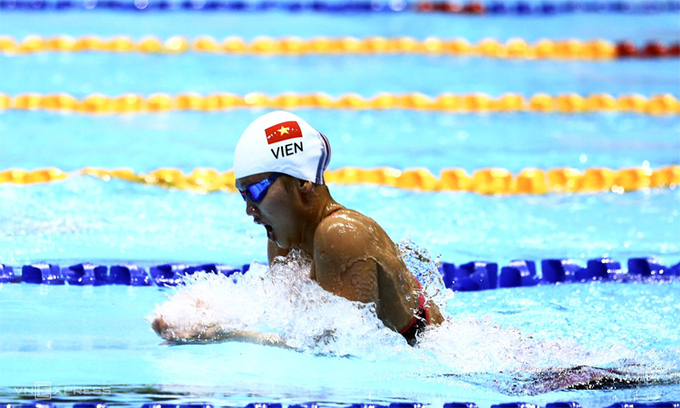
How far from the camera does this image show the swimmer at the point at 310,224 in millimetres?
2760

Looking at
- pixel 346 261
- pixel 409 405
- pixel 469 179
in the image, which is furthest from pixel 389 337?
pixel 469 179

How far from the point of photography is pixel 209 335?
2.92 meters

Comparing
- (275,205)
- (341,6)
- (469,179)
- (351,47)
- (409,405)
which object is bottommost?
(409,405)

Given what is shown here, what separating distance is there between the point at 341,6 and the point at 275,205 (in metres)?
8.42

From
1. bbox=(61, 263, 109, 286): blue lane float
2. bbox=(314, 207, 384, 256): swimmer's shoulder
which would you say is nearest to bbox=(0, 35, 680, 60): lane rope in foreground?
bbox=(61, 263, 109, 286): blue lane float

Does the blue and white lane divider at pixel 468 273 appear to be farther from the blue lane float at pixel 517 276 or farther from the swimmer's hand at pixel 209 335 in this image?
the swimmer's hand at pixel 209 335

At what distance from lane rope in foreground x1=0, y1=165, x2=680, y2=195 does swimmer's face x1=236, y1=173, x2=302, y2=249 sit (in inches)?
112

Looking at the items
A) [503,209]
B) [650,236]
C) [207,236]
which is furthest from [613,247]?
[207,236]

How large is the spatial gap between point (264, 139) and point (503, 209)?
300cm

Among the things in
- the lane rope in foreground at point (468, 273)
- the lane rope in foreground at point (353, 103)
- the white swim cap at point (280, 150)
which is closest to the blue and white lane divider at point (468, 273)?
the lane rope in foreground at point (468, 273)

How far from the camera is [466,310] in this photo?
12.7ft

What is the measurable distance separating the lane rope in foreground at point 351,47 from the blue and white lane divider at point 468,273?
17.2ft

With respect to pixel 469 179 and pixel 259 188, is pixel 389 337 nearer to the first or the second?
pixel 259 188

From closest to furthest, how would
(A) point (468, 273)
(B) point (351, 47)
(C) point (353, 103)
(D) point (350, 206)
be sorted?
(A) point (468, 273)
(D) point (350, 206)
(C) point (353, 103)
(B) point (351, 47)
